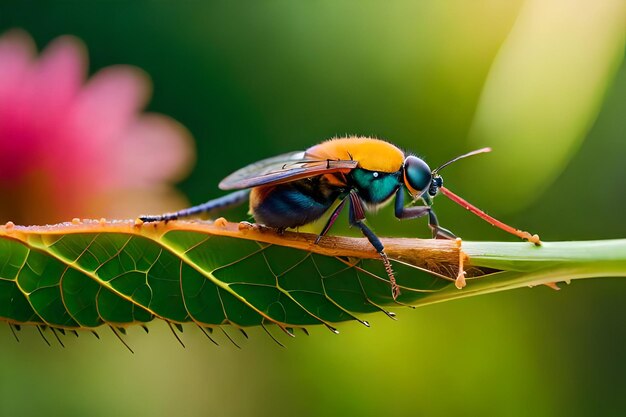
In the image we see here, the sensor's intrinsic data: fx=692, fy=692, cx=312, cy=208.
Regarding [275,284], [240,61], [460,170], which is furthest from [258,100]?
[275,284]

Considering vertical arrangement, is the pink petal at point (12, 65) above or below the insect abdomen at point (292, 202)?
above

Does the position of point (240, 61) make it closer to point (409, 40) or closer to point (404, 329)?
point (409, 40)

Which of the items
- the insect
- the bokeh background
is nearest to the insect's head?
the insect

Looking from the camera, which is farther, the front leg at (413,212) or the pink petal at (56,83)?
the pink petal at (56,83)

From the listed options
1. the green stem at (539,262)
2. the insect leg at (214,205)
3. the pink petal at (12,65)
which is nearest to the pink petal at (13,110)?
the pink petal at (12,65)

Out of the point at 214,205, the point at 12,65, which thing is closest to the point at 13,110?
the point at 12,65

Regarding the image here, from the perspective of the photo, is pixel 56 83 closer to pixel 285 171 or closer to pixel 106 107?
pixel 106 107

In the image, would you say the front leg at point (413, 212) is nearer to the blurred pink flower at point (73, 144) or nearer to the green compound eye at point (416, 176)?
the green compound eye at point (416, 176)

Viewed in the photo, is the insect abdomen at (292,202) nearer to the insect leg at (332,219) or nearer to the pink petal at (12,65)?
the insect leg at (332,219)
